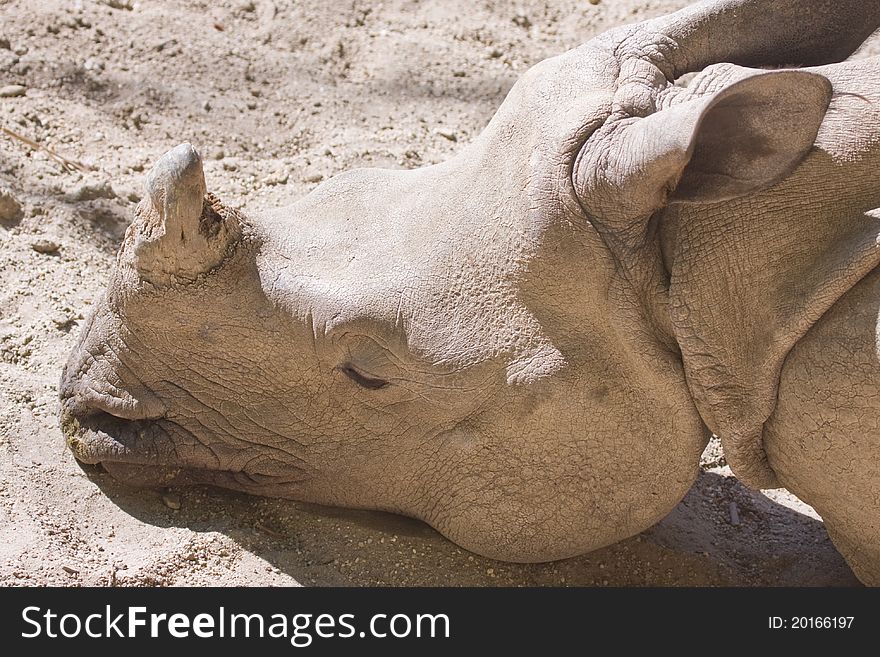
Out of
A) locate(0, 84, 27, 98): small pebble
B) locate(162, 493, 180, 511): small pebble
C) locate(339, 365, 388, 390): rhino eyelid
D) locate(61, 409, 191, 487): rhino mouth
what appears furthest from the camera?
locate(0, 84, 27, 98): small pebble

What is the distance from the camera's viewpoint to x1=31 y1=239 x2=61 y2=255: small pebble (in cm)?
429

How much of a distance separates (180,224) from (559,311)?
0.89m

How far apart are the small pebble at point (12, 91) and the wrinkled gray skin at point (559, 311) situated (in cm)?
201

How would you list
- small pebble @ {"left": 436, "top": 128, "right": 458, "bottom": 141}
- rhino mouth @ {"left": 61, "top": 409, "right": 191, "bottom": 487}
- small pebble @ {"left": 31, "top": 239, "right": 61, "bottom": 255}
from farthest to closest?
small pebble @ {"left": 436, "top": 128, "right": 458, "bottom": 141} < small pebble @ {"left": 31, "top": 239, "right": 61, "bottom": 255} < rhino mouth @ {"left": 61, "top": 409, "right": 191, "bottom": 487}

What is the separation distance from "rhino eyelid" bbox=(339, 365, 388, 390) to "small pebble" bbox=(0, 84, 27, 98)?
8.23 ft

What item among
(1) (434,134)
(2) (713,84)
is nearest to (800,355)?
(2) (713,84)

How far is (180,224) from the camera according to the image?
3.00m

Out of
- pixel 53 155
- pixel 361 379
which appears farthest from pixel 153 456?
pixel 53 155

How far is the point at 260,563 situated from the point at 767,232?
149 centimetres

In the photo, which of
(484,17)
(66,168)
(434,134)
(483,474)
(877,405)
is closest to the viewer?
(877,405)

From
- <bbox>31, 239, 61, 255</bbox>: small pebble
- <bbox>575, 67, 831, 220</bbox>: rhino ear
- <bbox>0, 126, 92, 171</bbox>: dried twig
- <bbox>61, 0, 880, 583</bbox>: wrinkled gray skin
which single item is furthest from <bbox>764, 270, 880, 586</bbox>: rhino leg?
<bbox>0, 126, 92, 171</bbox>: dried twig

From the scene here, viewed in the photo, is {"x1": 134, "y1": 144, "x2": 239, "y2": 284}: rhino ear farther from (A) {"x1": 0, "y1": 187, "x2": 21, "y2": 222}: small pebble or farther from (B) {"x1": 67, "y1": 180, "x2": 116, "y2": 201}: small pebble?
(B) {"x1": 67, "y1": 180, "x2": 116, "y2": 201}: small pebble

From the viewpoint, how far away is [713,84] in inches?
113

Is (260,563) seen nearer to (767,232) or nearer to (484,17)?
(767,232)
